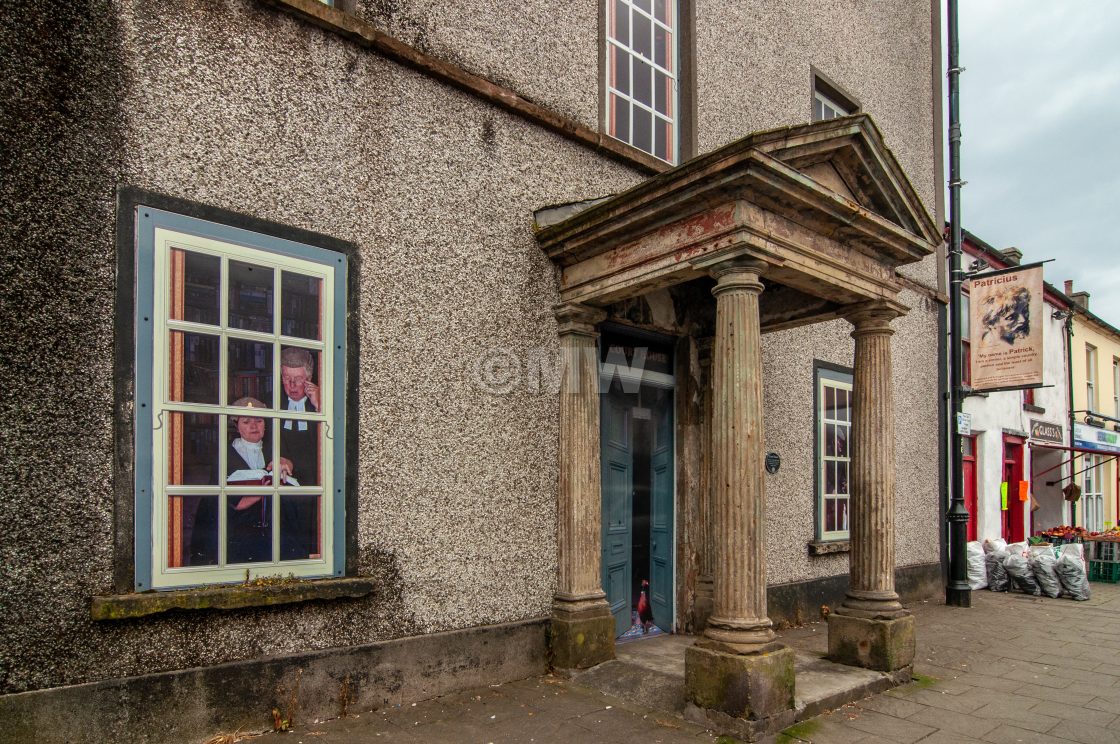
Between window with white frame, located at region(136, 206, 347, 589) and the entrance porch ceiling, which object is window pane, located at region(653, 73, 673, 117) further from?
window with white frame, located at region(136, 206, 347, 589)

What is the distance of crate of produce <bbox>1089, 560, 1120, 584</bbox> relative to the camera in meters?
12.8

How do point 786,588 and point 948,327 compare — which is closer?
point 786,588

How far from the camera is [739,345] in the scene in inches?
192

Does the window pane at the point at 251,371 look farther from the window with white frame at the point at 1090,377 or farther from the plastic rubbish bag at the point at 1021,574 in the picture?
the window with white frame at the point at 1090,377

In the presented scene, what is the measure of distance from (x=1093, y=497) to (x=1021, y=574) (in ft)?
32.6

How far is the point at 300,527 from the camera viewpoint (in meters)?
4.46

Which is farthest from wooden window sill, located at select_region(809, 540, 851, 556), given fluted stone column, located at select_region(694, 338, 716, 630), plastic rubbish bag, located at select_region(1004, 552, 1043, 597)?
plastic rubbish bag, located at select_region(1004, 552, 1043, 597)

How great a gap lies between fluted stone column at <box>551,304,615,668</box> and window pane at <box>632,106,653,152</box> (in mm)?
2072

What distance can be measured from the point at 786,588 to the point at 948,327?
19.5 feet

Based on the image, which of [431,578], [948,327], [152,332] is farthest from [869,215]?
[948,327]

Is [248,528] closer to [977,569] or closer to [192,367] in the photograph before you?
[192,367]

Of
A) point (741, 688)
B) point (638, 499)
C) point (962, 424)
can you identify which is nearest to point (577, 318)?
point (638, 499)

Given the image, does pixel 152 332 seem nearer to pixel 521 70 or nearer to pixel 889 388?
pixel 521 70

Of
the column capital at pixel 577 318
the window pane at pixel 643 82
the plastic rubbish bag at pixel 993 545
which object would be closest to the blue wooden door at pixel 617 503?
the column capital at pixel 577 318
